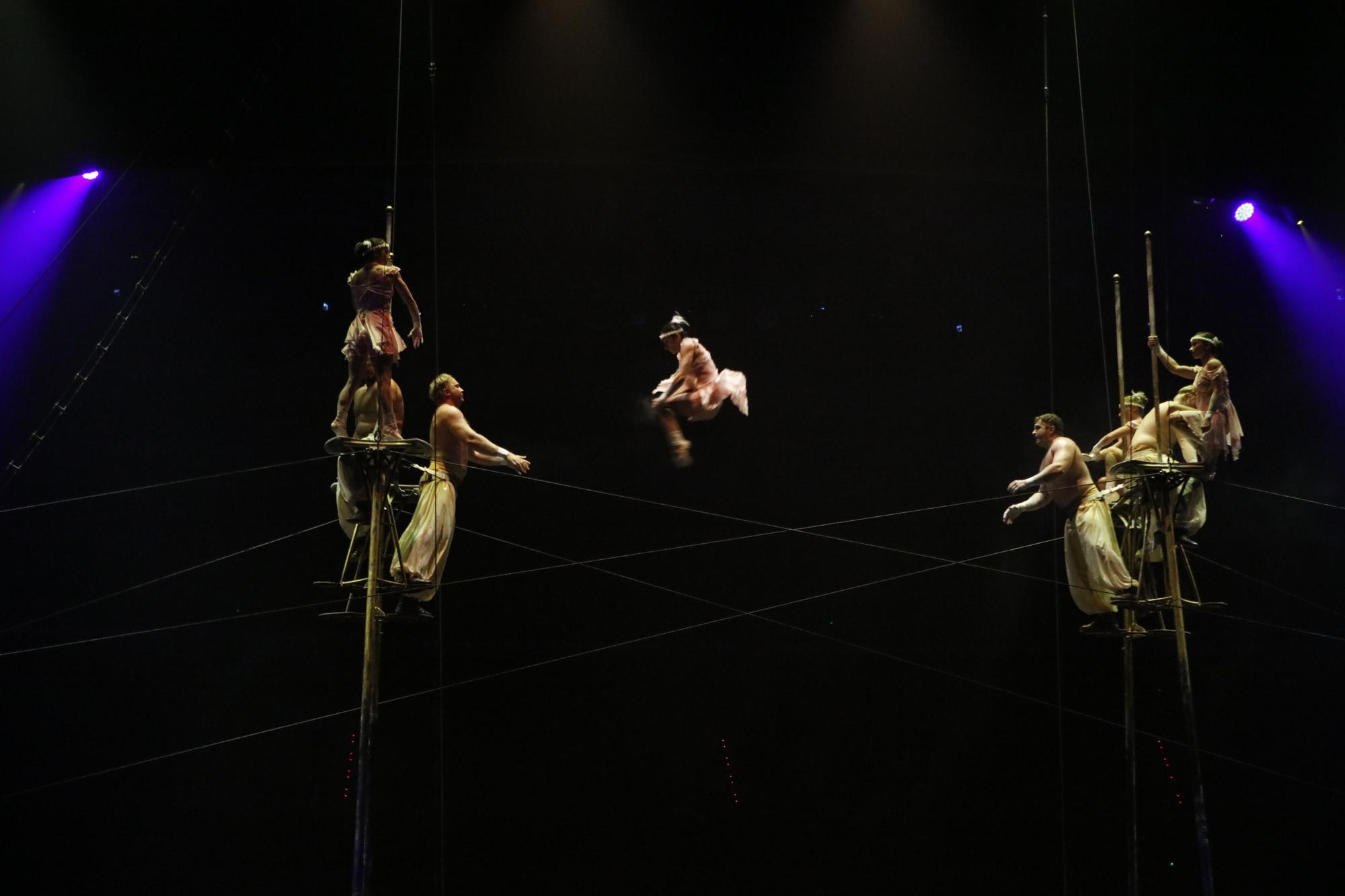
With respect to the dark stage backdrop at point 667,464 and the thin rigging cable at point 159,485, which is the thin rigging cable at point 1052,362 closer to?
the dark stage backdrop at point 667,464

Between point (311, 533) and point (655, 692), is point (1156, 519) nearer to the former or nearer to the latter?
point (655, 692)

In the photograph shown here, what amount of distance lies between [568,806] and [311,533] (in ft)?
7.67

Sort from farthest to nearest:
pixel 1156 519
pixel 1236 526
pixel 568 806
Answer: pixel 1236 526 → pixel 568 806 → pixel 1156 519

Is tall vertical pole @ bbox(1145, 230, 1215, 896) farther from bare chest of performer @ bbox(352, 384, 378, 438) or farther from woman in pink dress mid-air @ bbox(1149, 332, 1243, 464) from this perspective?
bare chest of performer @ bbox(352, 384, 378, 438)

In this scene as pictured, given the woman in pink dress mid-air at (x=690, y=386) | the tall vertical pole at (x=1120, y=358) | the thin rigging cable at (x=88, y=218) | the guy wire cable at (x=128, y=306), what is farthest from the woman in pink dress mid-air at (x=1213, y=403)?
the thin rigging cable at (x=88, y=218)

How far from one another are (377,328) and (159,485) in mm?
2089

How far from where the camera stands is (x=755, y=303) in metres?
9.07

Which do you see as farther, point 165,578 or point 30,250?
point 165,578

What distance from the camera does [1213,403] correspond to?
8.12 meters

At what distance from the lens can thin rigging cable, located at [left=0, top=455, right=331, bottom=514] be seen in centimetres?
824

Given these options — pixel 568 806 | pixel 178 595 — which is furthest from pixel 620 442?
pixel 178 595

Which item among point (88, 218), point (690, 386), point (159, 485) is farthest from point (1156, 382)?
point (88, 218)

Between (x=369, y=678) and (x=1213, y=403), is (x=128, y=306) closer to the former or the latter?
(x=369, y=678)

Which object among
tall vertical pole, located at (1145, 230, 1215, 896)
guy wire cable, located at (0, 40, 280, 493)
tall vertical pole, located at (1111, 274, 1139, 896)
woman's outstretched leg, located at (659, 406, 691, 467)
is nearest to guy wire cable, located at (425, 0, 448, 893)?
guy wire cable, located at (0, 40, 280, 493)
